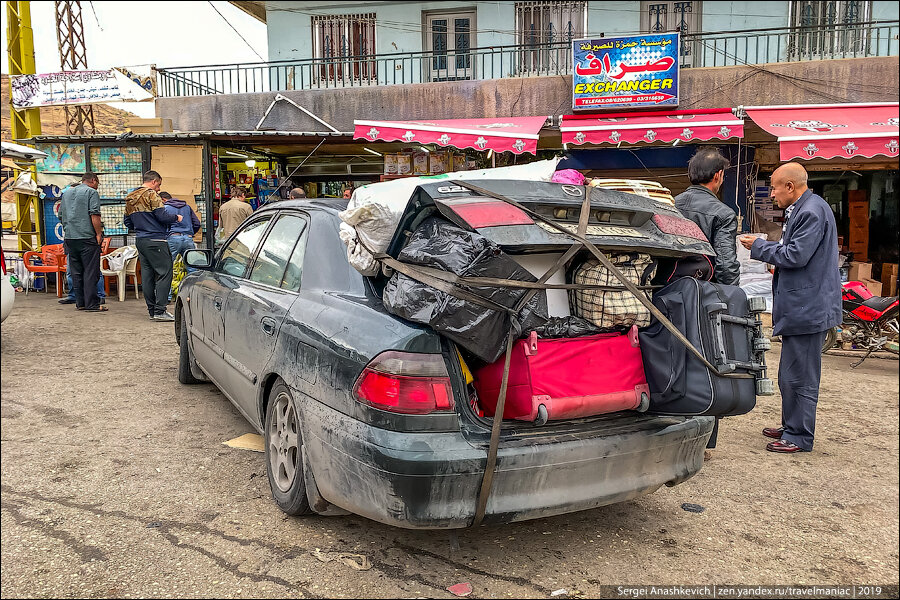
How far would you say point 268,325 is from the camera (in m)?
3.43

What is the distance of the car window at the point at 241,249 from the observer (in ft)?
14.1

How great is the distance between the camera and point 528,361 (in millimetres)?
2684

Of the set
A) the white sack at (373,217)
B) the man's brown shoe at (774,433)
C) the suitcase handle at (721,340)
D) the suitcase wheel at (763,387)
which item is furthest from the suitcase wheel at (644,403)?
the man's brown shoe at (774,433)

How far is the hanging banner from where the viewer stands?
1124cm

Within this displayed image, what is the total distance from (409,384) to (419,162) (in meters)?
9.37

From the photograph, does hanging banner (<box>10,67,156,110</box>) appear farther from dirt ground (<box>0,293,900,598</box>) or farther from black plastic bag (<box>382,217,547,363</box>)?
black plastic bag (<box>382,217,547,363</box>)

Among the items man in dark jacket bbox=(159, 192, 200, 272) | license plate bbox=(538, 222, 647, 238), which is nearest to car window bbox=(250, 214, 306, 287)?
license plate bbox=(538, 222, 647, 238)

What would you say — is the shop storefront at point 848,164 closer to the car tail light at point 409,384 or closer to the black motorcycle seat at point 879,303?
the black motorcycle seat at point 879,303

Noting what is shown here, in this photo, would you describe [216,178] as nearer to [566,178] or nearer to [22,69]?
[22,69]

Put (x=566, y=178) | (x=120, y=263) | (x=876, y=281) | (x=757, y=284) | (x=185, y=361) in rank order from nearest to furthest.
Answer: (x=566, y=178) < (x=185, y=361) < (x=757, y=284) < (x=120, y=263) < (x=876, y=281)

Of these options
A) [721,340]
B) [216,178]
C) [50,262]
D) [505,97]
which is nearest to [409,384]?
[721,340]

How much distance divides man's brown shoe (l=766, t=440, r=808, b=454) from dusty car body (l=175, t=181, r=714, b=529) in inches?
60.8

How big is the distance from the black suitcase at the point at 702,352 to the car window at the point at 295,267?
1.75 m

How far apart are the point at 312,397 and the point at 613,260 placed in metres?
1.45
